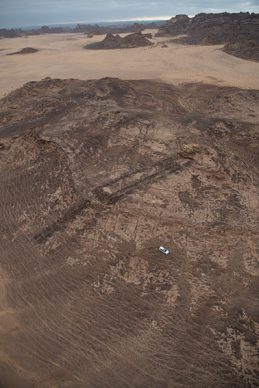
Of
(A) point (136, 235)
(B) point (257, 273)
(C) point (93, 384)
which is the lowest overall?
(C) point (93, 384)

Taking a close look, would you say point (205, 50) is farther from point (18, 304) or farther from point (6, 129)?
point (18, 304)

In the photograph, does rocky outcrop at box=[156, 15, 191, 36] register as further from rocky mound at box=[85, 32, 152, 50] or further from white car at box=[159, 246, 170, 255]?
white car at box=[159, 246, 170, 255]

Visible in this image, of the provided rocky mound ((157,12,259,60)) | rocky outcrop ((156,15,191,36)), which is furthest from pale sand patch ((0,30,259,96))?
rocky outcrop ((156,15,191,36))

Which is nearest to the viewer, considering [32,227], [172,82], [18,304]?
[18,304]

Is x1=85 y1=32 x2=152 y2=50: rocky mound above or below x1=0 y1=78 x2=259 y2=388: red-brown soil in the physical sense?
above

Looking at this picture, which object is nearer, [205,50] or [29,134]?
[29,134]

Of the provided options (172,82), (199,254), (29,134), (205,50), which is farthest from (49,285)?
(205,50)

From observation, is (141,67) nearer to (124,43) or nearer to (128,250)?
(124,43)
